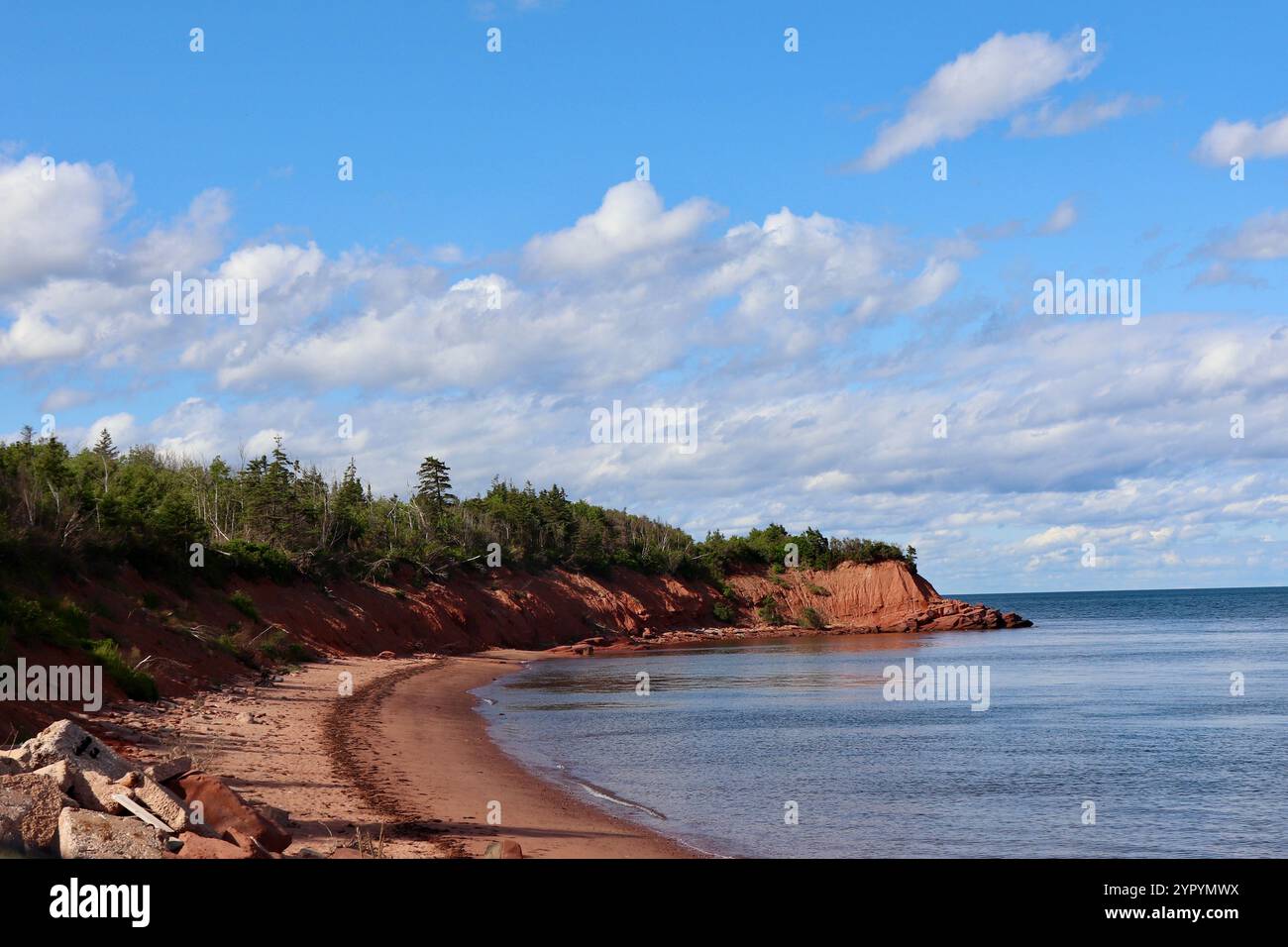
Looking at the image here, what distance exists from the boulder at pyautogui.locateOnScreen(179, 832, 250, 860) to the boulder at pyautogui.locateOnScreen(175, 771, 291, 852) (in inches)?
32.4

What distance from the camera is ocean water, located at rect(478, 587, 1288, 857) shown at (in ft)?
52.0

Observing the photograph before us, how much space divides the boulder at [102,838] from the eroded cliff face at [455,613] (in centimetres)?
722

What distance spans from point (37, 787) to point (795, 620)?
87725 millimetres

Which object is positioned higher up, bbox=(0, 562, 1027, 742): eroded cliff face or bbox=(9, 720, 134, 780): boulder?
bbox=(9, 720, 134, 780): boulder

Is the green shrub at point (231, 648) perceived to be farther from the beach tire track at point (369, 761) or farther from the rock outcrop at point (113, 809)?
the rock outcrop at point (113, 809)

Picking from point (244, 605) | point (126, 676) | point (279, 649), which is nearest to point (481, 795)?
point (126, 676)

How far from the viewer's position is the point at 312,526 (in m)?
56.2

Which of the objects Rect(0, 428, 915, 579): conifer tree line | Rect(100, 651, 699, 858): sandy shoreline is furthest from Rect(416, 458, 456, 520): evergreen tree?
Rect(100, 651, 699, 858): sandy shoreline

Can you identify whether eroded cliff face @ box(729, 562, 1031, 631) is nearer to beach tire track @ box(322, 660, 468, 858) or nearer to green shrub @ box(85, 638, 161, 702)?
beach tire track @ box(322, 660, 468, 858)

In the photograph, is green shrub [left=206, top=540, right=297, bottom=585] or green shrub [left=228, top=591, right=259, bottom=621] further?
green shrub [left=206, top=540, right=297, bottom=585]

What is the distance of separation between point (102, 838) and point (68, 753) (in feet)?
9.36

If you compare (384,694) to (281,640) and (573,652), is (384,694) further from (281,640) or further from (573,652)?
(573,652)

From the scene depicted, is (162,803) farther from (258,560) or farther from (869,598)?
(869,598)

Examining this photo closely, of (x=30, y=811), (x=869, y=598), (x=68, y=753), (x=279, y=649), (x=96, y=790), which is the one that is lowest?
(x=869, y=598)
